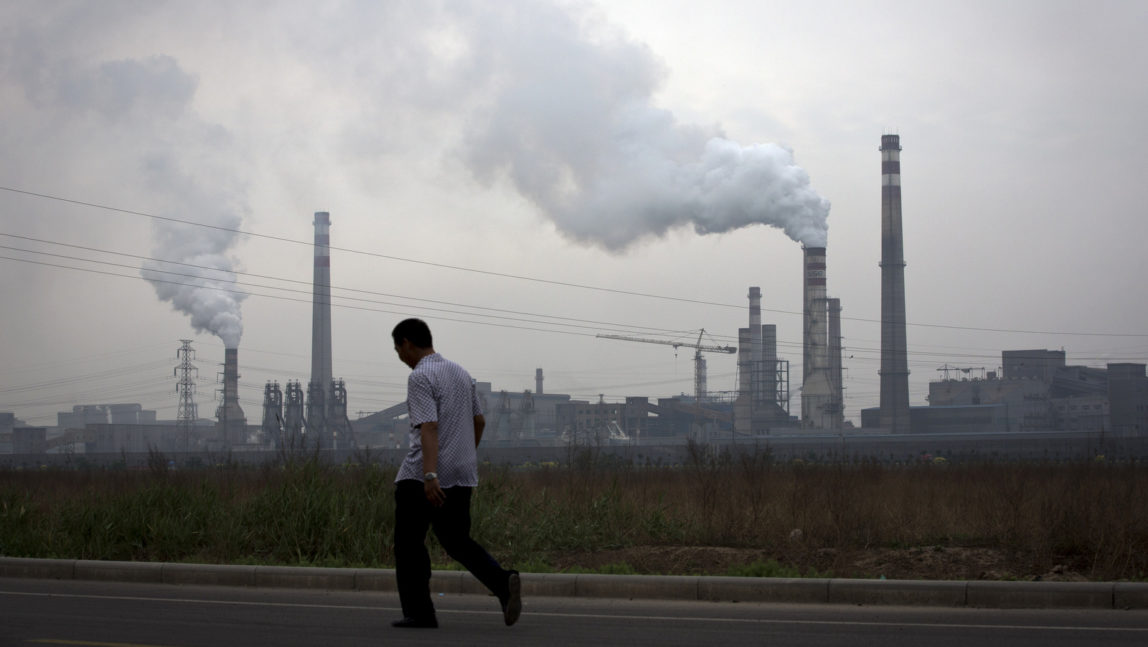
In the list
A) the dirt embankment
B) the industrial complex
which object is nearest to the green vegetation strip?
the dirt embankment

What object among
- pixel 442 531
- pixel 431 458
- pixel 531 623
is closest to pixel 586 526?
pixel 531 623

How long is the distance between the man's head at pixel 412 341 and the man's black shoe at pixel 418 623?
1429 millimetres

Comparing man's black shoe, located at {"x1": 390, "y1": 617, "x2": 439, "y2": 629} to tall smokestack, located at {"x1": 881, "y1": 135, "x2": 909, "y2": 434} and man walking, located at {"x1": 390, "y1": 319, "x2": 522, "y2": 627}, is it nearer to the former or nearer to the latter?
man walking, located at {"x1": 390, "y1": 319, "x2": 522, "y2": 627}

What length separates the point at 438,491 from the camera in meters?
5.75

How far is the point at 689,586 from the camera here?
25.9ft

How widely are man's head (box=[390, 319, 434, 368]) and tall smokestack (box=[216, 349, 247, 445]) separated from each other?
9136 centimetres

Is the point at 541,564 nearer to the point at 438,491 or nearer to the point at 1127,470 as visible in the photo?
the point at 438,491

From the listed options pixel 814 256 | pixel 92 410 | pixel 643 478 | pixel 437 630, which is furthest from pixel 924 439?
pixel 92 410

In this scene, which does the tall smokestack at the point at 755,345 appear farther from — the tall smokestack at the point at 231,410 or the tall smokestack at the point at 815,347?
the tall smokestack at the point at 231,410

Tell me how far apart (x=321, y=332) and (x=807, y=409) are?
4447 cm

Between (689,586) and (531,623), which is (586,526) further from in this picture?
(531,623)

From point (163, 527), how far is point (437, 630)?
5.08 metres

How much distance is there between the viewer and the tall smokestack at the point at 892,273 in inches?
3388

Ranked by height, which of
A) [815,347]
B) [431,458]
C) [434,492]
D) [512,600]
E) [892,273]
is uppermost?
[892,273]
